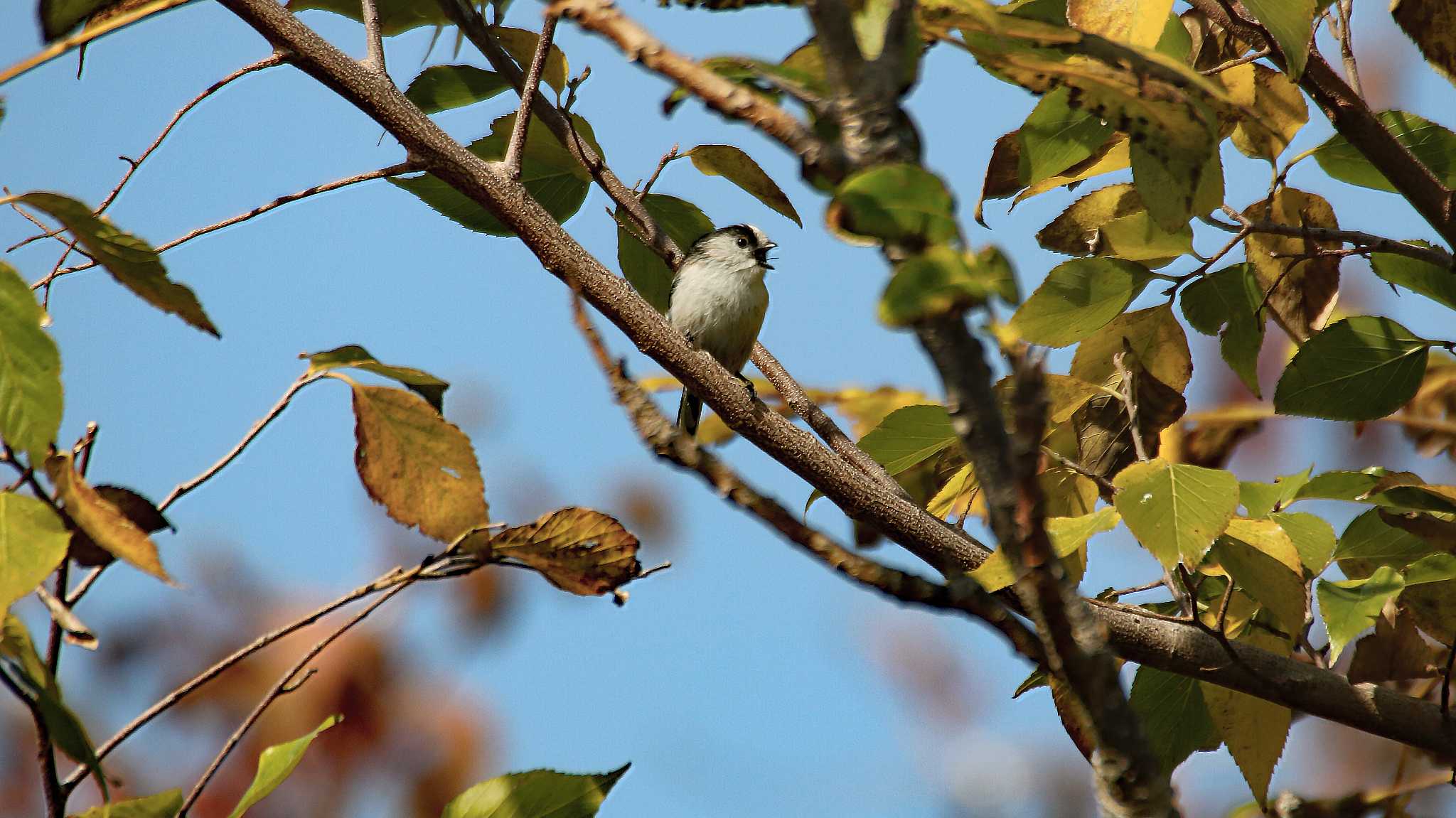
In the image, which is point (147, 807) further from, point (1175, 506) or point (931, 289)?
point (1175, 506)

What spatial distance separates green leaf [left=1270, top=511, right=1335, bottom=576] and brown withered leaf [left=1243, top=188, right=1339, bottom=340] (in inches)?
12.9

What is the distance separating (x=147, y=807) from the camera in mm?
963

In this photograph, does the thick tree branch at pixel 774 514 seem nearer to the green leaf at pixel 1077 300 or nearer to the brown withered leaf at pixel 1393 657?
the green leaf at pixel 1077 300

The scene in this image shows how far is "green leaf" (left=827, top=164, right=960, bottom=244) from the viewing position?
572 mm

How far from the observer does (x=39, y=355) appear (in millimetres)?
850

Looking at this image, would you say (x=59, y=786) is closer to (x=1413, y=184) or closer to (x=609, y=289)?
(x=609, y=289)

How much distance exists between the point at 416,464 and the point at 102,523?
0.27m

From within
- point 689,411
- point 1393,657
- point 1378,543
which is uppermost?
point 689,411

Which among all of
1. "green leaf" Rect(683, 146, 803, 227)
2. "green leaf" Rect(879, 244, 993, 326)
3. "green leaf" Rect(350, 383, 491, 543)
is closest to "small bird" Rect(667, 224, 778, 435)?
"green leaf" Rect(683, 146, 803, 227)

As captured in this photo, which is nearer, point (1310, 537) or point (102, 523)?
point (102, 523)

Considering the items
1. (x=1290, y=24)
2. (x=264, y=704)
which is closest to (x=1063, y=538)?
(x=1290, y=24)

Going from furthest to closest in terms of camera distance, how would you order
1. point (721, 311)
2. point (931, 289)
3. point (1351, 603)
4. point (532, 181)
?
point (721, 311) → point (532, 181) → point (1351, 603) → point (931, 289)

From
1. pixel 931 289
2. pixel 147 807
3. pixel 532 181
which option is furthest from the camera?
pixel 532 181

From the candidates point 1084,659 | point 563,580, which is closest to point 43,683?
point 563,580
